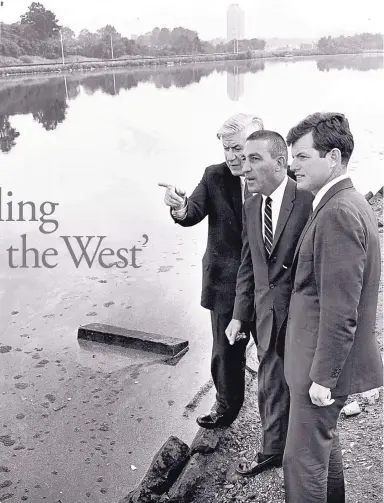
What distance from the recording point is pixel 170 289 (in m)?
7.76

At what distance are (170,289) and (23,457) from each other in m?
3.64

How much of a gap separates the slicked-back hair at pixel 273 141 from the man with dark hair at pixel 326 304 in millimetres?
386

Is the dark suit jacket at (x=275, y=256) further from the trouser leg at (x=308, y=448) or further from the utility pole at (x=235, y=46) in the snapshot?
the utility pole at (x=235, y=46)

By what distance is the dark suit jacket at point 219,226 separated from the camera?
3.58m

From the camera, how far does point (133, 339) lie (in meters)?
6.03

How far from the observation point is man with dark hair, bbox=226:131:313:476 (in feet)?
9.81

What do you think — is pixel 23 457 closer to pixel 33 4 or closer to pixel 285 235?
pixel 285 235

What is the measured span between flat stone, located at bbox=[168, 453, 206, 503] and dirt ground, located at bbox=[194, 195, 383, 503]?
0.15 ft

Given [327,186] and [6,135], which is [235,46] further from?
[327,186]

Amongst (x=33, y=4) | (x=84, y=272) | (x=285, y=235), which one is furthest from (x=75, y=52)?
(x=285, y=235)

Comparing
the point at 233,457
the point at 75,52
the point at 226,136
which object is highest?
the point at 75,52

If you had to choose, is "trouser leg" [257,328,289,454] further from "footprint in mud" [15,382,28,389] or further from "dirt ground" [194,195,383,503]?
"footprint in mud" [15,382,28,389]

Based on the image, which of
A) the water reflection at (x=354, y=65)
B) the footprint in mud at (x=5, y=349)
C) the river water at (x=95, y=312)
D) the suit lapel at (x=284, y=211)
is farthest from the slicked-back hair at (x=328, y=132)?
the water reflection at (x=354, y=65)

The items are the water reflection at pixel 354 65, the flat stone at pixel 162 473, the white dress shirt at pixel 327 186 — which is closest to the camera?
the white dress shirt at pixel 327 186
